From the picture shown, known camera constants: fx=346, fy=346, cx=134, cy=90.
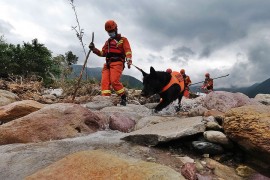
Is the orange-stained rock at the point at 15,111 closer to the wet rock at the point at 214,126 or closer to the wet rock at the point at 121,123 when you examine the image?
the wet rock at the point at 121,123

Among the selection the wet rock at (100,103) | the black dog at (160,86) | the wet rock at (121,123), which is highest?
the black dog at (160,86)

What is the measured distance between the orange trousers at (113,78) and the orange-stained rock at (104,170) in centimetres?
549

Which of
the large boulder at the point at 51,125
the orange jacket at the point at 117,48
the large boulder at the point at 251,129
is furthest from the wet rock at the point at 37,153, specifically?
the orange jacket at the point at 117,48

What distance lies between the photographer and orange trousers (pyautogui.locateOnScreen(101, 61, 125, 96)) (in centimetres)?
886

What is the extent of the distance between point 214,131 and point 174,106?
5.66 metres

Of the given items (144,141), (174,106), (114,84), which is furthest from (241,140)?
(174,106)

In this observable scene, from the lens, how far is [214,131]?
423cm

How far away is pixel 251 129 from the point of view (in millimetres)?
3863

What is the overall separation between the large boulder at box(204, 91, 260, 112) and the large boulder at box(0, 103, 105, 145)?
3627 millimetres

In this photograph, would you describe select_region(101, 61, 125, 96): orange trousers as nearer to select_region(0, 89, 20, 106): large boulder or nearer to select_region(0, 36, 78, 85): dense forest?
select_region(0, 89, 20, 106): large boulder

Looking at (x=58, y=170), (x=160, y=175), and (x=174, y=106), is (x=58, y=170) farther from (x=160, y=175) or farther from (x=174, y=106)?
(x=174, y=106)

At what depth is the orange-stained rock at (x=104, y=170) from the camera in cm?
307

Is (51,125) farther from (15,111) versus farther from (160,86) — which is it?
(160,86)

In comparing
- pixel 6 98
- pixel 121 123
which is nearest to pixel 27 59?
pixel 6 98
